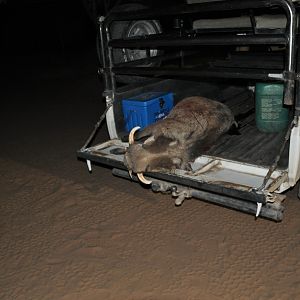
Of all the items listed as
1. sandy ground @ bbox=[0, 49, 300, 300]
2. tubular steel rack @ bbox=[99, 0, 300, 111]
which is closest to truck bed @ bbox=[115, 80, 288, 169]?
tubular steel rack @ bbox=[99, 0, 300, 111]

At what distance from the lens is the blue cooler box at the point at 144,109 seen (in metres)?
4.16

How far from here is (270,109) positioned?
432 cm

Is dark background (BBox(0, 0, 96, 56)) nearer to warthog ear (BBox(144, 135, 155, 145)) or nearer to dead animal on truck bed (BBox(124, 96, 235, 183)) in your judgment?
dead animal on truck bed (BBox(124, 96, 235, 183))

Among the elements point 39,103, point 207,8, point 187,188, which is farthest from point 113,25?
point 39,103

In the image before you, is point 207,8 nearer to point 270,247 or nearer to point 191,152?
point 191,152

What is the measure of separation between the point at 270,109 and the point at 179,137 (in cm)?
142

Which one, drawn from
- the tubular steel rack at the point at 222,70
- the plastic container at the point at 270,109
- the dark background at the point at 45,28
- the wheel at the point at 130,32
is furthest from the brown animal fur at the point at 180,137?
the dark background at the point at 45,28

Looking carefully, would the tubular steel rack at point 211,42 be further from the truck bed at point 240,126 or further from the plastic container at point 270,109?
the plastic container at point 270,109

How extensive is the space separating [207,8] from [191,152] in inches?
47.4

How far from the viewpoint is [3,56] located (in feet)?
57.5

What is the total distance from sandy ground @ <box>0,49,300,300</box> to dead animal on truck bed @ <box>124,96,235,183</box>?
1.88 ft

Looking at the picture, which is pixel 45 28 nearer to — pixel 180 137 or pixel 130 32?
pixel 130 32

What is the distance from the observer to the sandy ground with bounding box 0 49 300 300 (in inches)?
108

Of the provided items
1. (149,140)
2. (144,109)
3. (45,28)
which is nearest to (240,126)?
(144,109)
